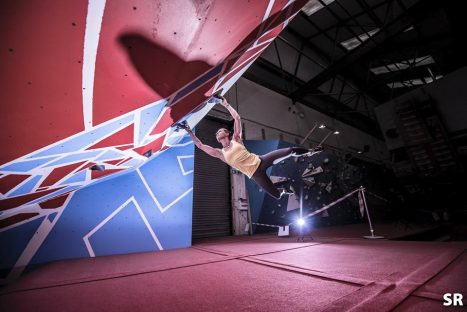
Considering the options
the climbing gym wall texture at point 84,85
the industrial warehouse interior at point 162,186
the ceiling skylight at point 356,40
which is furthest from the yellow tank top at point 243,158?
the ceiling skylight at point 356,40

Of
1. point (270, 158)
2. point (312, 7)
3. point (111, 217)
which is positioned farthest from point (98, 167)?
point (312, 7)

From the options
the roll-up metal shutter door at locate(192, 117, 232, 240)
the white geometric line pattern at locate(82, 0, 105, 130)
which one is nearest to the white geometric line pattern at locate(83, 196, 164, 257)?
the roll-up metal shutter door at locate(192, 117, 232, 240)

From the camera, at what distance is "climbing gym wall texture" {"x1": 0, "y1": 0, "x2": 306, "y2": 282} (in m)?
0.87

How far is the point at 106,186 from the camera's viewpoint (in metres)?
3.54

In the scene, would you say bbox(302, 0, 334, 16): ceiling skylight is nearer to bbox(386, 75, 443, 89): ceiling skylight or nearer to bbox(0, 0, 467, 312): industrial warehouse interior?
bbox(0, 0, 467, 312): industrial warehouse interior

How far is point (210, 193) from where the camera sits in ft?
19.5

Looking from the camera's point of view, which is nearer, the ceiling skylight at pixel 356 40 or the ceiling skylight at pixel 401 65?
the ceiling skylight at pixel 356 40

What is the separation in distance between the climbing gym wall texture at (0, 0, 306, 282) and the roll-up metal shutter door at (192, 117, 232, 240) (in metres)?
2.64

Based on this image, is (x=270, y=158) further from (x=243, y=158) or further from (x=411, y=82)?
(x=411, y=82)

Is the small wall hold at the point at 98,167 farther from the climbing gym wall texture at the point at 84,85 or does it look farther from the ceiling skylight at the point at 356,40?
the ceiling skylight at the point at 356,40

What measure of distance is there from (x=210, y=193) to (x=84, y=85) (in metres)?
4.99

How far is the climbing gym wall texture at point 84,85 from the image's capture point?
2.85ft

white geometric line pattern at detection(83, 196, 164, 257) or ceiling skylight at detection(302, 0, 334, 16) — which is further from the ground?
ceiling skylight at detection(302, 0, 334, 16)

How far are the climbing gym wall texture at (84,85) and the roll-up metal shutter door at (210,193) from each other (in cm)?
264
